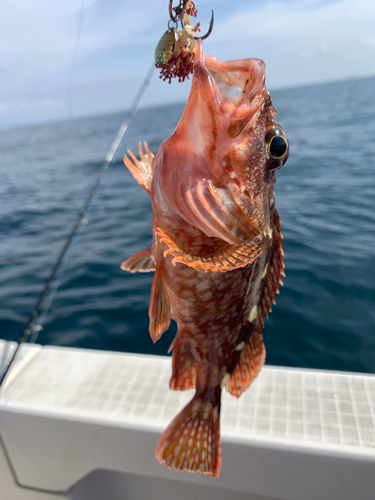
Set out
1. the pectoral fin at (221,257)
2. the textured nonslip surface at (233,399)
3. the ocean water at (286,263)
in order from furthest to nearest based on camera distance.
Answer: the ocean water at (286,263) < the textured nonslip surface at (233,399) < the pectoral fin at (221,257)

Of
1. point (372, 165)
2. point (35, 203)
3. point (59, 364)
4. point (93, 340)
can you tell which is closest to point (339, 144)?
point (372, 165)

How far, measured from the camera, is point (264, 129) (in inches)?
53.8

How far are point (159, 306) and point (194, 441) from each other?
0.80 meters

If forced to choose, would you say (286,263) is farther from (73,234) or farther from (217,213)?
(217,213)

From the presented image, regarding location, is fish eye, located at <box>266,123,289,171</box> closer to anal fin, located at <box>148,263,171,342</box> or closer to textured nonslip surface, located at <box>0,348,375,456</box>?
anal fin, located at <box>148,263,171,342</box>

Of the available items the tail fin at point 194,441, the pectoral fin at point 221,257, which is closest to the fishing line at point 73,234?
the tail fin at point 194,441

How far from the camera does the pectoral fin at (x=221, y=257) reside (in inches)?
44.1

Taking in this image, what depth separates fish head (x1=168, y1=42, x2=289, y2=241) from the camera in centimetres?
123

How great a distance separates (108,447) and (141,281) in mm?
4433

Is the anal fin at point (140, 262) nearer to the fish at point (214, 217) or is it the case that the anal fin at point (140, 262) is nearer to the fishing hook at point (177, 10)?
the fish at point (214, 217)

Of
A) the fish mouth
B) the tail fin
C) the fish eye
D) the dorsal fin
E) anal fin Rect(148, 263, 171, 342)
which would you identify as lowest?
the tail fin

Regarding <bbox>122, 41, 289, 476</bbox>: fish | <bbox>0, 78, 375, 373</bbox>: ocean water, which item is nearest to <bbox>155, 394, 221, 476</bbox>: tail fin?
<bbox>122, 41, 289, 476</bbox>: fish

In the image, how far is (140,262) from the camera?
1.72 meters

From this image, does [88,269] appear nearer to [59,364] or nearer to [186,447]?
[59,364]
